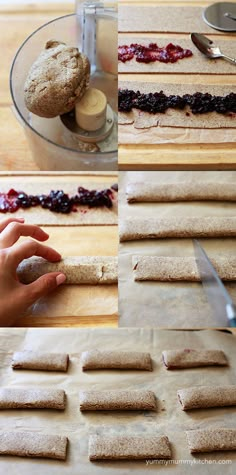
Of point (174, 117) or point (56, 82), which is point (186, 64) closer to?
point (174, 117)

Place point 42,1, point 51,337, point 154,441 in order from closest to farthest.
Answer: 1. point 154,441
2. point 51,337
3. point 42,1

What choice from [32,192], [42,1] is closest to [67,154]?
[32,192]

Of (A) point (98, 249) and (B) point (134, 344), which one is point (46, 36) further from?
(B) point (134, 344)

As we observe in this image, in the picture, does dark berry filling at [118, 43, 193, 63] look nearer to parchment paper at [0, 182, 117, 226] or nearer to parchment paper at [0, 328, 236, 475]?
parchment paper at [0, 182, 117, 226]

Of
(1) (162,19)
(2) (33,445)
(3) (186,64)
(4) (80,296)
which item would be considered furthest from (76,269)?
(1) (162,19)

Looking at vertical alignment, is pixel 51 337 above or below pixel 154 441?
above

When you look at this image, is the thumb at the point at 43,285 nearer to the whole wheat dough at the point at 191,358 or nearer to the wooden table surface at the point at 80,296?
the wooden table surface at the point at 80,296
